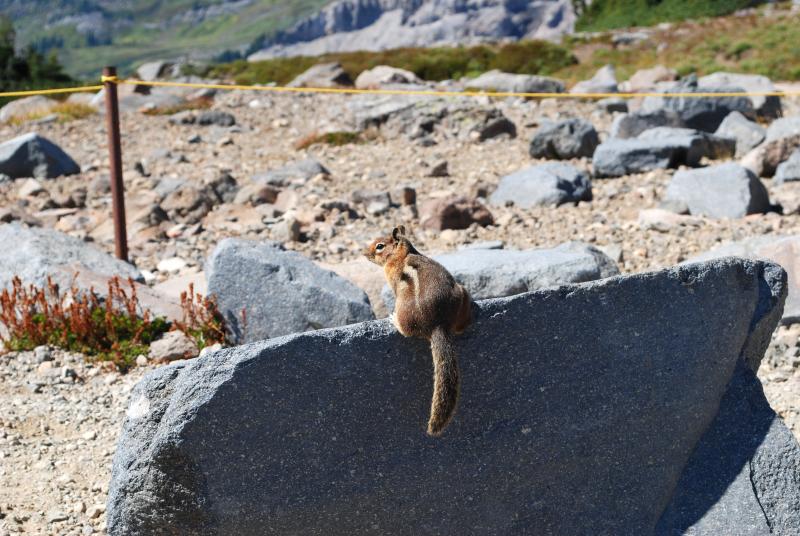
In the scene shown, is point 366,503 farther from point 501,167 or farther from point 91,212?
point 501,167

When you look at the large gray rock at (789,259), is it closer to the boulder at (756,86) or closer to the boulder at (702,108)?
the boulder at (702,108)

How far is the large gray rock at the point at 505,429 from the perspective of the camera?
10.5 ft

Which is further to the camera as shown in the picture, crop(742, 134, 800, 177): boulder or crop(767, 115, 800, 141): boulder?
crop(767, 115, 800, 141): boulder

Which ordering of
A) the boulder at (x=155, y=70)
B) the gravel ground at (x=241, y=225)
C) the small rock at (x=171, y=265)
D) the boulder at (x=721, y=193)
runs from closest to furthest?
1. the gravel ground at (x=241, y=225)
2. the small rock at (x=171, y=265)
3. the boulder at (x=721, y=193)
4. the boulder at (x=155, y=70)

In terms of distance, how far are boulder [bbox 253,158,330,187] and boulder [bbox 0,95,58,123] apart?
29.1ft

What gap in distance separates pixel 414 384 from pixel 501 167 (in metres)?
8.82

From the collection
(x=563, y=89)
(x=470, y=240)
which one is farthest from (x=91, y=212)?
(x=563, y=89)

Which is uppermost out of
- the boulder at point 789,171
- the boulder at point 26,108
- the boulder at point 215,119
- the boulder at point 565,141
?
the boulder at point 789,171

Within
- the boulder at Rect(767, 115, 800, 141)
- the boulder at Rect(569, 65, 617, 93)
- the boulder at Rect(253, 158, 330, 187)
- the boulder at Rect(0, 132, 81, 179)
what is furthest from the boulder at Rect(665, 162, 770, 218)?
the boulder at Rect(569, 65, 617, 93)

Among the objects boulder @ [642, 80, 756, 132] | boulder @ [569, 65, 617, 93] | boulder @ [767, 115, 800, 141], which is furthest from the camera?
boulder @ [569, 65, 617, 93]

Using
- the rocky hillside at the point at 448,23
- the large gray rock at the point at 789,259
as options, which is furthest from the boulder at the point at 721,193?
the rocky hillside at the point at 448,23

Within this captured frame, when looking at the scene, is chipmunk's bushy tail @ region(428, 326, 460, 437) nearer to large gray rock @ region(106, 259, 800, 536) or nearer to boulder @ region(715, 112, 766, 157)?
large gray rock @ region(106, 259, 800, 536)

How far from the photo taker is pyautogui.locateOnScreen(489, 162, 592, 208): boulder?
9.66m

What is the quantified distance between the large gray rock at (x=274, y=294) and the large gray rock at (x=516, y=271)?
0.38 metres
